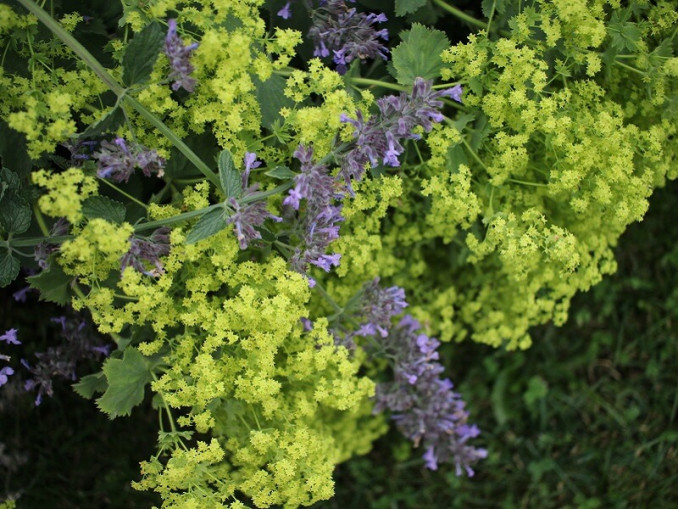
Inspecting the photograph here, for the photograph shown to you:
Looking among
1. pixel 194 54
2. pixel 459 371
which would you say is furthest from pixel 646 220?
pixel 194 54

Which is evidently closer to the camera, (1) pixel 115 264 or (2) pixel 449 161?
(1) pixel 115 264

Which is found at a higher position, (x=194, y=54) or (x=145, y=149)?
(x=194, y=54)

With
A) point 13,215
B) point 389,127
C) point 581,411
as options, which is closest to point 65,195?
point 13,215

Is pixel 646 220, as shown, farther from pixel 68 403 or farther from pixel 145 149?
pixel 68 403

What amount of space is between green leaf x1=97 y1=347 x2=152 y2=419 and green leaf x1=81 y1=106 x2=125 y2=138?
0.44m

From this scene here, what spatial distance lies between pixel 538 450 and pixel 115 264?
1876 millimetres

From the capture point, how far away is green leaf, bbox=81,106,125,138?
1.26 m

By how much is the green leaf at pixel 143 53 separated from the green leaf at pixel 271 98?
10.6 inches

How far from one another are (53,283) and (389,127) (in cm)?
75

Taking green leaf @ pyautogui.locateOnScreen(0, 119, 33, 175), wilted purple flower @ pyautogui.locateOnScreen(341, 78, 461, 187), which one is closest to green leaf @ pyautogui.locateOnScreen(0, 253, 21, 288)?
green leaf @ pyautogui.locateOnScreen(0, 119, 33, 175)

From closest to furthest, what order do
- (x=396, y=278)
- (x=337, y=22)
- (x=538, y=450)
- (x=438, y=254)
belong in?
1. (x=337, y=22)
2. (x=396, y=278)
3. (x=438, y=254)
4. (x=538, y=450)

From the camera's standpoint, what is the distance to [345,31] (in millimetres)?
1509

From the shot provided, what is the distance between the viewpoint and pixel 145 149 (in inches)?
52.8

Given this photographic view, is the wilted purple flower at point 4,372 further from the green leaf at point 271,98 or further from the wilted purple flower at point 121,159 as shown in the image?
the green leaf at point 271,98
